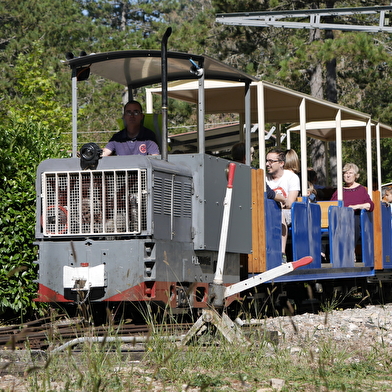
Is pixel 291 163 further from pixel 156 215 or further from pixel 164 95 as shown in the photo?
pixel 156 215

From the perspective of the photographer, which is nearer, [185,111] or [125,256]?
[125,256]

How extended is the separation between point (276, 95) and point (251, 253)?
2380 mm

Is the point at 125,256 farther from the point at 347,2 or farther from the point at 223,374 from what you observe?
the point at 347,2

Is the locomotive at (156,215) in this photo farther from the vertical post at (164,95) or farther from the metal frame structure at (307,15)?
the metal frame structure at (307,15)

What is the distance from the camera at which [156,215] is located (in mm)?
7723

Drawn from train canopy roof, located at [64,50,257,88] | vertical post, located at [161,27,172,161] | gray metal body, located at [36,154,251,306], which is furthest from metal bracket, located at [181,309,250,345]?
train canopy roof, located at [64,50,257,88]

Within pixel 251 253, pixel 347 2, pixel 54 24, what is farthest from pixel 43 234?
pixel 54 24

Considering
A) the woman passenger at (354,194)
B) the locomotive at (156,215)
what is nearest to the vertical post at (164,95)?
the locomotive at (156,215)

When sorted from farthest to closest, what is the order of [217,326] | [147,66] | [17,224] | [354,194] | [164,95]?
[354,194]
[17,224]
[147,66]
[164,95]
[217,326]

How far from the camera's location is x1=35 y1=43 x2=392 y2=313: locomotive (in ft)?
24.8

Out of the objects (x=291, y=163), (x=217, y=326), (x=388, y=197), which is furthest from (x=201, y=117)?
(x=388, y=197)

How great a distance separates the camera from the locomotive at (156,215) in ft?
24.8

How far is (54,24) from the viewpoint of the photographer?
A: 4000 cm

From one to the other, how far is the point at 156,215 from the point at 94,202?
0.62m
